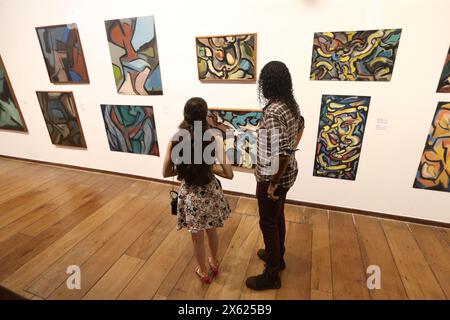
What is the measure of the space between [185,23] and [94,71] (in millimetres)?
1366

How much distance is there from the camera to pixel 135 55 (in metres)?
2.77

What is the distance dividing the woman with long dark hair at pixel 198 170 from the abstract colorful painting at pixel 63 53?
2419 mm

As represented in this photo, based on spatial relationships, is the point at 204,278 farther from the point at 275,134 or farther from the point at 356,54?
the point at 356,54

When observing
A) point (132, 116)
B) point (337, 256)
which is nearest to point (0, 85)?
point (132, 116)

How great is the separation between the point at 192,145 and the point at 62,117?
302cm

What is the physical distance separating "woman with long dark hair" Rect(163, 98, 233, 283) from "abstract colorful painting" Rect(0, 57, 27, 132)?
3.65 m

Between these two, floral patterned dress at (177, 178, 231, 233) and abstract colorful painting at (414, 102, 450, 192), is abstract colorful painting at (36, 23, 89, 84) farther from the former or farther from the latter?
abstract colorful painting at (414, 102, 450, 192)

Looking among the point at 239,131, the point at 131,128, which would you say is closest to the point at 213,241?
the point at 239,131

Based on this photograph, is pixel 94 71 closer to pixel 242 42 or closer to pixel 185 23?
pixel 185 23

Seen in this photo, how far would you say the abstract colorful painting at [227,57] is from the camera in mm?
2336

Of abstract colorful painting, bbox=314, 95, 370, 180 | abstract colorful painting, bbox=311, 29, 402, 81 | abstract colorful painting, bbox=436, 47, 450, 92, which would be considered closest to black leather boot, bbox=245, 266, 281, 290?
abstract colorful painting, bbox=314, 95, 370, 180

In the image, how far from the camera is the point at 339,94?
2250mm

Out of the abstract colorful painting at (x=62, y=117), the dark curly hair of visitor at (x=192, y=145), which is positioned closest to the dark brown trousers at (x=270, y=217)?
the dark curly hair of visitor at (x=192, y=145)

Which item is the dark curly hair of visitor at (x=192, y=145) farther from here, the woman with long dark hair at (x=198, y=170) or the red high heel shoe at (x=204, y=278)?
the red high heel shoe at (x=204, y=278)
